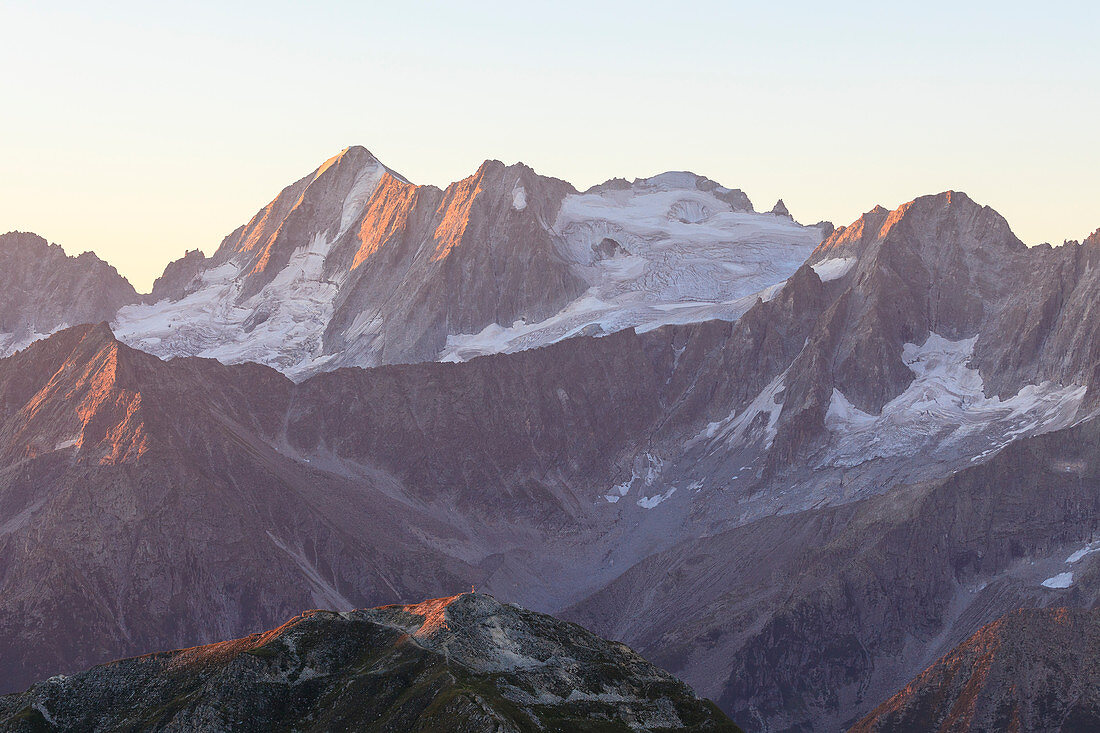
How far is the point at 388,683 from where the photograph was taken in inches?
5541

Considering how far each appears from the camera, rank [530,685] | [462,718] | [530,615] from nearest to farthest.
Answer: [462,718] → [530,685] → [530,615]

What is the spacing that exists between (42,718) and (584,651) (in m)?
39.5

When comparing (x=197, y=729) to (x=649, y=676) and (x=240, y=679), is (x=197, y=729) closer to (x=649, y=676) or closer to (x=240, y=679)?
(x=240, y=679)

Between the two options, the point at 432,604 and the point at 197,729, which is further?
the point at 432,604

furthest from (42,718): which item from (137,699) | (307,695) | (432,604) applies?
(432,604)

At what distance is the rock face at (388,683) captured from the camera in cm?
13775

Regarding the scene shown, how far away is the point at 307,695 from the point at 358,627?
8.28 metres

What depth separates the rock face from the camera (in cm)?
13775

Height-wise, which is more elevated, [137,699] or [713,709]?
[137,699]

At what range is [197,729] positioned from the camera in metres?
138

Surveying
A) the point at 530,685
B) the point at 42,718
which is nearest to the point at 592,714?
the point at 530,685

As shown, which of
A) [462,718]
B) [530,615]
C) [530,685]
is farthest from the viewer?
[530,615]

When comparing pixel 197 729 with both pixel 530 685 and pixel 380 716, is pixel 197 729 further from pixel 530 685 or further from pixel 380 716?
pixel 530 685

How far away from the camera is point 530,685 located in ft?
463
